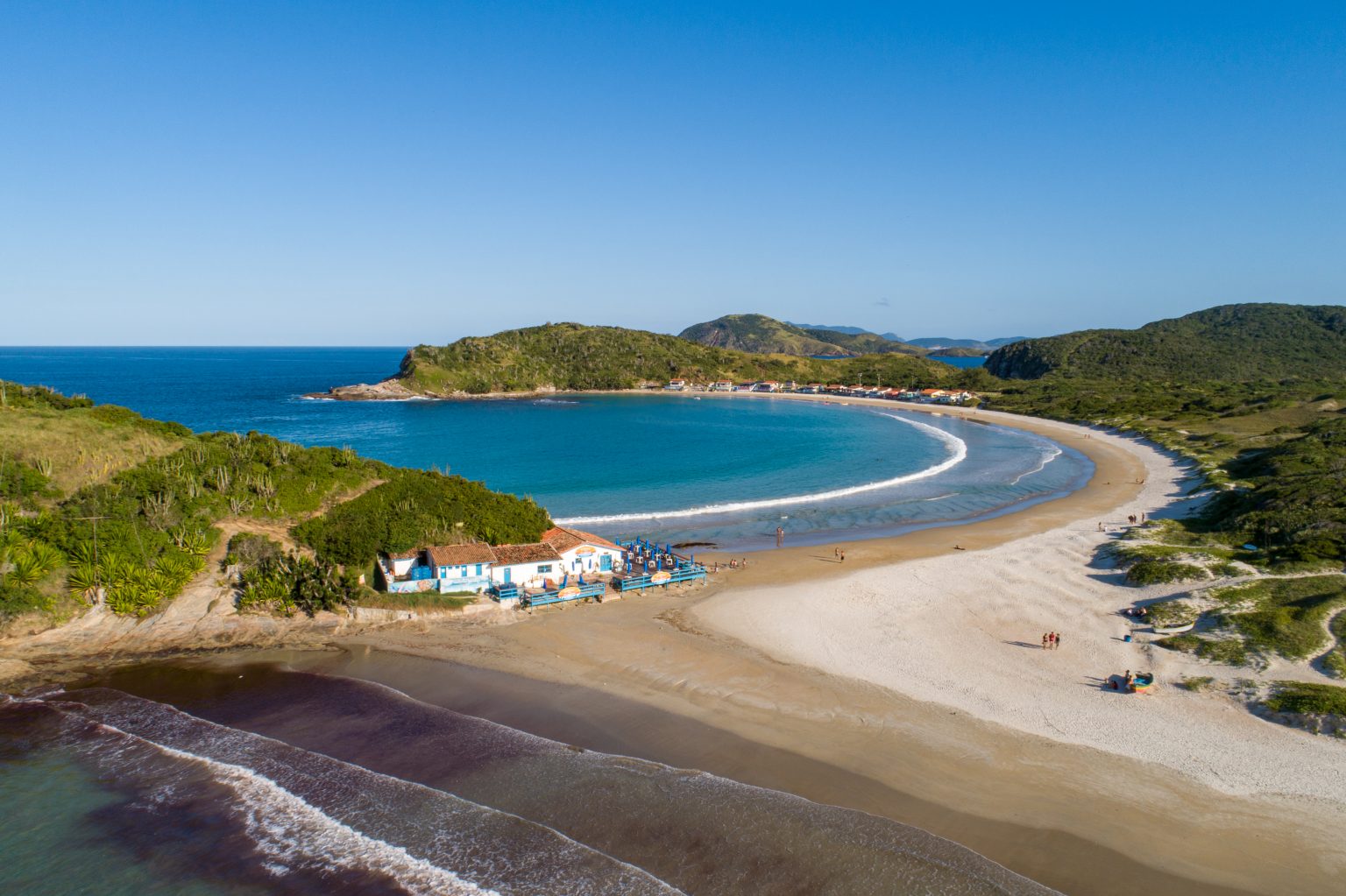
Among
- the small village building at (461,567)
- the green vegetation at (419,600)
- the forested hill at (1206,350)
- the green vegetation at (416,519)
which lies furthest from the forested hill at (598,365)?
the green vegetation at (419,600)

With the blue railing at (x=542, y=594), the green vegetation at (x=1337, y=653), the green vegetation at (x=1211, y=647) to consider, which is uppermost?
the green vegetation at (x=1337, y=653)

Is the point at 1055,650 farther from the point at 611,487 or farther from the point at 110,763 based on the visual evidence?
the point at 611,487

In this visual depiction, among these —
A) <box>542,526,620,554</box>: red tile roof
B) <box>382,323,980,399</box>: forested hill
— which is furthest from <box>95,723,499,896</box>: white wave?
<box>382,323,980,399</box>: forested hill

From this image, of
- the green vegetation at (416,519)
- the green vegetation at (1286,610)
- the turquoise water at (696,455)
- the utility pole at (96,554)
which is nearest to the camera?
the green vegetation at (1286,610)

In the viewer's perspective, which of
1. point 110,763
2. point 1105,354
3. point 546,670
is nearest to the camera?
point 110,763

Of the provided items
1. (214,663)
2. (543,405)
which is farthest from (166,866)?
(543,405)

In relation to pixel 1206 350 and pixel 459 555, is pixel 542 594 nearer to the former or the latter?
pixel 459 555

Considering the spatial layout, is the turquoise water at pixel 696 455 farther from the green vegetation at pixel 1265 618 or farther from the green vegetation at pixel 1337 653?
the green vegetation at pixel 1337 653
